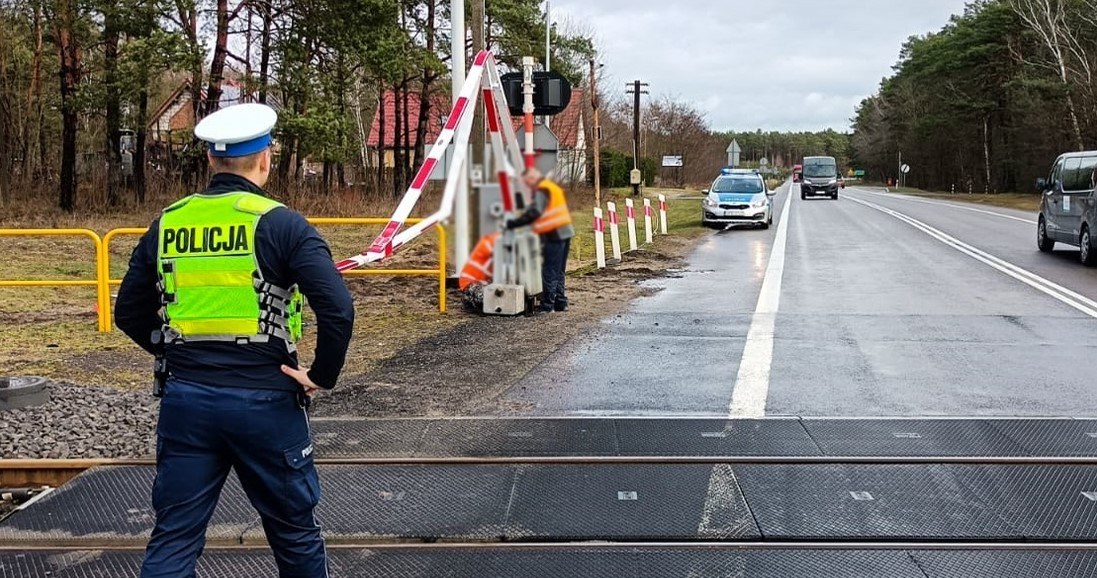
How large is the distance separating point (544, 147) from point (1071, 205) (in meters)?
20.7

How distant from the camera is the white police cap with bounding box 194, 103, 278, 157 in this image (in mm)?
3596

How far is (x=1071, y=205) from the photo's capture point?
19922mm

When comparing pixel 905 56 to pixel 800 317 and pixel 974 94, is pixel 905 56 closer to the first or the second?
pixel 974 94

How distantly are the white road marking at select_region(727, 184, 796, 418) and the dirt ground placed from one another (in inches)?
69.9

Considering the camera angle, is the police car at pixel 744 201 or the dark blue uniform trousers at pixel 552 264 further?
the police car at pixel 744 201

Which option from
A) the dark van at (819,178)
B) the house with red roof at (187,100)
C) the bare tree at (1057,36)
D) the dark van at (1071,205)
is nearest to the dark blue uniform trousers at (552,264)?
the dark van at (1071,205)

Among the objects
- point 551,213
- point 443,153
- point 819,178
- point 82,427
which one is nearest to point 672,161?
point 443,153

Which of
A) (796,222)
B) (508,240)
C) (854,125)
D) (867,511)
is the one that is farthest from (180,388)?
(854,125)

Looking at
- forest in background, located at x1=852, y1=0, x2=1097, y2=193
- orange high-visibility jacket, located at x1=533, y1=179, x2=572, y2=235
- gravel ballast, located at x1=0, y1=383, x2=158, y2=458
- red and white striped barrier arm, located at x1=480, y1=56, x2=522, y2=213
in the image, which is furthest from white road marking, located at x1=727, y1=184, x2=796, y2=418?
forest in background, located at x1=852, y1=0, x2=1097, y2=193

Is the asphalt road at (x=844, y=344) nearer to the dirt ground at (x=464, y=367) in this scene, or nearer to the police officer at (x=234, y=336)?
the dirt ground at (x=464, y=367)

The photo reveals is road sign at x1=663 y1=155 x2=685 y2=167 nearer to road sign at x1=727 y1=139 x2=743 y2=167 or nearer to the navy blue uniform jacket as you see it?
road sign at x1=727 y1=139 x2=743 y2=167

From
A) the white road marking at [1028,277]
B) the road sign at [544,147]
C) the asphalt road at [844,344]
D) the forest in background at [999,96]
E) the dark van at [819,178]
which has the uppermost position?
the forest in background at [999,96]

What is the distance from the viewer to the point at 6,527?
5625 millimetres

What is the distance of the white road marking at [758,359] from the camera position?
828cm
